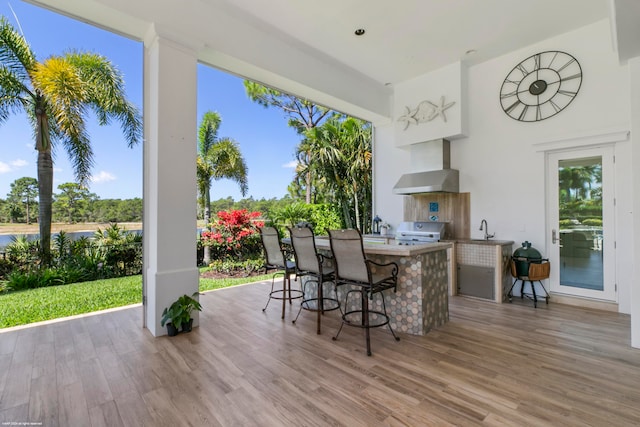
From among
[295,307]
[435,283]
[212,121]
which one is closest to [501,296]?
[435,283]

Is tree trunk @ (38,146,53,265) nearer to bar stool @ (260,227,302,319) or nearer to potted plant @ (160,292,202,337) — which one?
potted plant @ (160,292,202,337)

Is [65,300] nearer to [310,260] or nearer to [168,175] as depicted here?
[168,175]

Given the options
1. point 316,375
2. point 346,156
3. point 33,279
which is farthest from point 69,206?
point 346,156

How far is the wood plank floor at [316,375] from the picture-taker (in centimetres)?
189

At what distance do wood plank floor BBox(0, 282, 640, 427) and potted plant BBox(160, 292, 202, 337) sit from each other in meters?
0.11

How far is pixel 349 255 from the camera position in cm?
284

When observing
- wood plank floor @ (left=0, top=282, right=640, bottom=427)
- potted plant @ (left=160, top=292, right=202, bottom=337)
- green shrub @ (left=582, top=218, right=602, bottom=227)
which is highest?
green shrub @ (left=582, top=218, right=602, bottom=227)

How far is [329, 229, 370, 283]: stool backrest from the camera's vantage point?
2734 millimetres

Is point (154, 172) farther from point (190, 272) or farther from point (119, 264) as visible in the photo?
point (119, 264)

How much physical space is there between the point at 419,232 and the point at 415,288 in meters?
2.44

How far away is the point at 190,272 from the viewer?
11.1 feet

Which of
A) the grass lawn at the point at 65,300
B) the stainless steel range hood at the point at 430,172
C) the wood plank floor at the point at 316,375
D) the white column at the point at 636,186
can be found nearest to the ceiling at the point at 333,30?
the white column at the point at 636,186

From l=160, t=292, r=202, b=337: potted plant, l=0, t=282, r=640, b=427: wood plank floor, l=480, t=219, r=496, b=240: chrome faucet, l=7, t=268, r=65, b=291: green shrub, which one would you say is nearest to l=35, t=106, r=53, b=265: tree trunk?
l=7, t=268, r=65, b=291: green shrub

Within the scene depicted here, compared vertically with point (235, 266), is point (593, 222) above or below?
above
